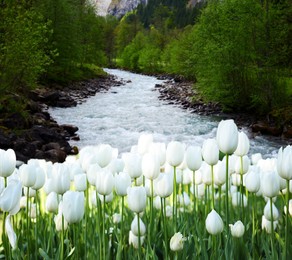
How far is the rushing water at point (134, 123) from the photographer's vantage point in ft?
43.5

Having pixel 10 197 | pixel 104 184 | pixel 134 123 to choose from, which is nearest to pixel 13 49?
pixel 134 123

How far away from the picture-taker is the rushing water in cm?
1325

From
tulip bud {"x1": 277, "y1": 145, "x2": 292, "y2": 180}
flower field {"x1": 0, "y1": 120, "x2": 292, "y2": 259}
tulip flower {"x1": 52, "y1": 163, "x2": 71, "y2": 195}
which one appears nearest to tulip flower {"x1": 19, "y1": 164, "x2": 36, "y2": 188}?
flower field {"x1": 0, "y1": 120, "x2": 292, "y2": 259}

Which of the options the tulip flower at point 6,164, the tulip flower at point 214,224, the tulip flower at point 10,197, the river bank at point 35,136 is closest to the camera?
the tulip flower at point 10,197

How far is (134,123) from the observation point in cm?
1630

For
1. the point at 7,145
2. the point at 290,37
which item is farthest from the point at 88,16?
the point at 7,145

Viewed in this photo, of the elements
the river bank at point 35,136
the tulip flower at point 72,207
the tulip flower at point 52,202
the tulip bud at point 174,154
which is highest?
the tulip bud at point 174,154

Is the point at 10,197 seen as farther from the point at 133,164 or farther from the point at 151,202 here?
the point at 151,202

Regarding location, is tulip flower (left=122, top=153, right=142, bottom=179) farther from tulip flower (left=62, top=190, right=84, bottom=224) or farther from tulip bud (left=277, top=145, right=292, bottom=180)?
tulip bud (left=277, top=145, right=292, bottom=180)

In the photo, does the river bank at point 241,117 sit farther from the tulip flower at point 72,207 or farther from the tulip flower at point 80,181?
the tulip flower at point 72,207

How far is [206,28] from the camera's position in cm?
1975

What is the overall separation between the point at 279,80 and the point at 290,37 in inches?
70.3

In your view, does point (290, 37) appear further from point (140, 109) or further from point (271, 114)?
point (140, 109)

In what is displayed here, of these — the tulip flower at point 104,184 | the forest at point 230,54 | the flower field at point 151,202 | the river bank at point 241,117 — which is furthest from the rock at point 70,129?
the tulip flower at point 104,184
